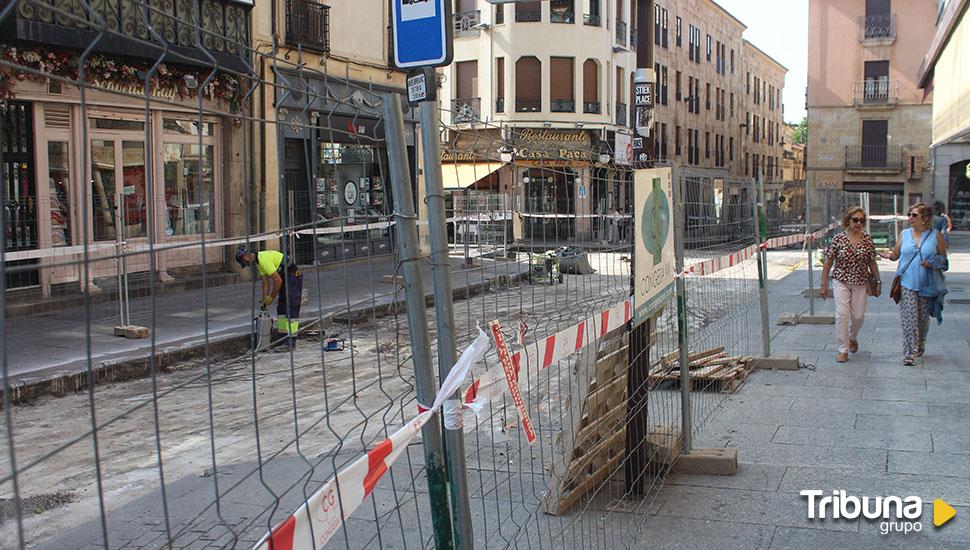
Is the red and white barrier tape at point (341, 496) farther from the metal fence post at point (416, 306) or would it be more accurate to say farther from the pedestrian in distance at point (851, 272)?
the pedestrian in distance at point (851, 272)

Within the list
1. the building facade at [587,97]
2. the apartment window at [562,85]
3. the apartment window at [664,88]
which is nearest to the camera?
the building facade at [587,97]

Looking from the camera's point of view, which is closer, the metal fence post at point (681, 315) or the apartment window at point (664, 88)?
the metal fence post at point (681, 315)

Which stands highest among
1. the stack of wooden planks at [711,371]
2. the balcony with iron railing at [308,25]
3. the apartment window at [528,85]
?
the apartment window at [528,85]

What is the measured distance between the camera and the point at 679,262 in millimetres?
6410

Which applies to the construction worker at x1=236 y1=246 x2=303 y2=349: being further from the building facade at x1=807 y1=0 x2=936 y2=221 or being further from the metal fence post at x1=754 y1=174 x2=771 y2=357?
the building facade at x1=807 y1=0 x2=936 y2=221

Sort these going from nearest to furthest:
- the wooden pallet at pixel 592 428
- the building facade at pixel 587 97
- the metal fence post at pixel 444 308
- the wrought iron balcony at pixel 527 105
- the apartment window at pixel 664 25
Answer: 1. the metal fence post at pixel 444 308
2. the building facade at pixel 587 97
3. the wooden pallet at pixel 592 428
4. the wrought iron balcony at pixel 527 105
5. the apartment window at pixel 664 25

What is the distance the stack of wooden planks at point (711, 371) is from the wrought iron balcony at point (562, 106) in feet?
102

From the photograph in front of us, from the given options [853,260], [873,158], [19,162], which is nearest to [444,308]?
[853,260]

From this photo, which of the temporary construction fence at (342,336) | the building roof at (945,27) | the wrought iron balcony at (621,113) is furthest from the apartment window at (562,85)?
the temporary construction fence at (342,336)

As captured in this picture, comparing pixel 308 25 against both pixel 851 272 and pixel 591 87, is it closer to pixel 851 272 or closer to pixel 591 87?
pixel 851 272

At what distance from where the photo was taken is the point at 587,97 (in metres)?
40.5

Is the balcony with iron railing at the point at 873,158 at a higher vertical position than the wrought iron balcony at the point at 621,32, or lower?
lower

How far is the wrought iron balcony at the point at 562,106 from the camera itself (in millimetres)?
39656

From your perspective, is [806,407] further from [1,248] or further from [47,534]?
[1,248]
